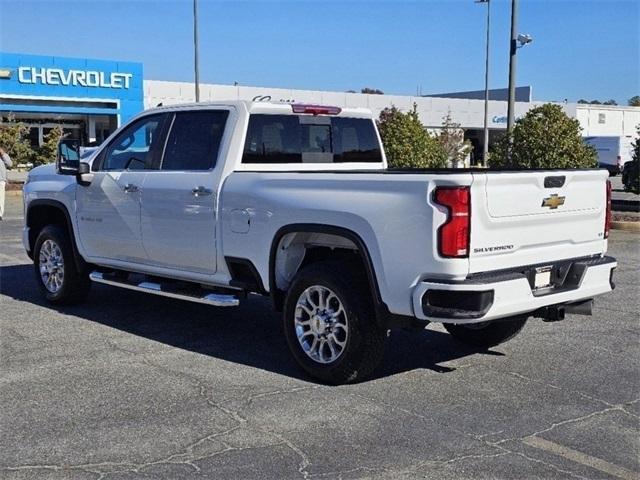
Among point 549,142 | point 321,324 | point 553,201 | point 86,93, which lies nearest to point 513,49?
point 549,142

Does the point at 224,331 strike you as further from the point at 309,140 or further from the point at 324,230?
the point at 324,230

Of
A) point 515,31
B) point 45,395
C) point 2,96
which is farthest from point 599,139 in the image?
point 45,395

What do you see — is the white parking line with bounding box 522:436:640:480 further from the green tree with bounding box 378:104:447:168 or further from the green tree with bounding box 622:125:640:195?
the green tree with bounding box 622:125:640:195

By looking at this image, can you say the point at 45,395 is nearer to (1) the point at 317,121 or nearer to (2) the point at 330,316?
(2) the point at 330,316

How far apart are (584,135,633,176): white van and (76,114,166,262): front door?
3556 cm

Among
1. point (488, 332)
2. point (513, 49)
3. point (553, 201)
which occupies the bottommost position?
point (488, 332)

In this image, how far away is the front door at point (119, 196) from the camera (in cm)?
717

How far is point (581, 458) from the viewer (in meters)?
4.27

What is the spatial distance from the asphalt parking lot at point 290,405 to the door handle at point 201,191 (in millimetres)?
1298

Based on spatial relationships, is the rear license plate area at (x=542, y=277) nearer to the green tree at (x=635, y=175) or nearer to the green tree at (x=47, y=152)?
the green tree at (x=635, y=175)

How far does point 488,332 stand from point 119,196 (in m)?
3.57

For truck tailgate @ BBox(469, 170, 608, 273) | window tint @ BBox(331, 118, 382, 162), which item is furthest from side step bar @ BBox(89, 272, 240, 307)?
truck tailgate @ BBox(469, 170, 608, 273)

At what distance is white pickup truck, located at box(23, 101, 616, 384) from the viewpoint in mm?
4918

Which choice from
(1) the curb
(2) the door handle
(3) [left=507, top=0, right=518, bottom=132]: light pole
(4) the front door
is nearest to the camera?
(2) the door handle
